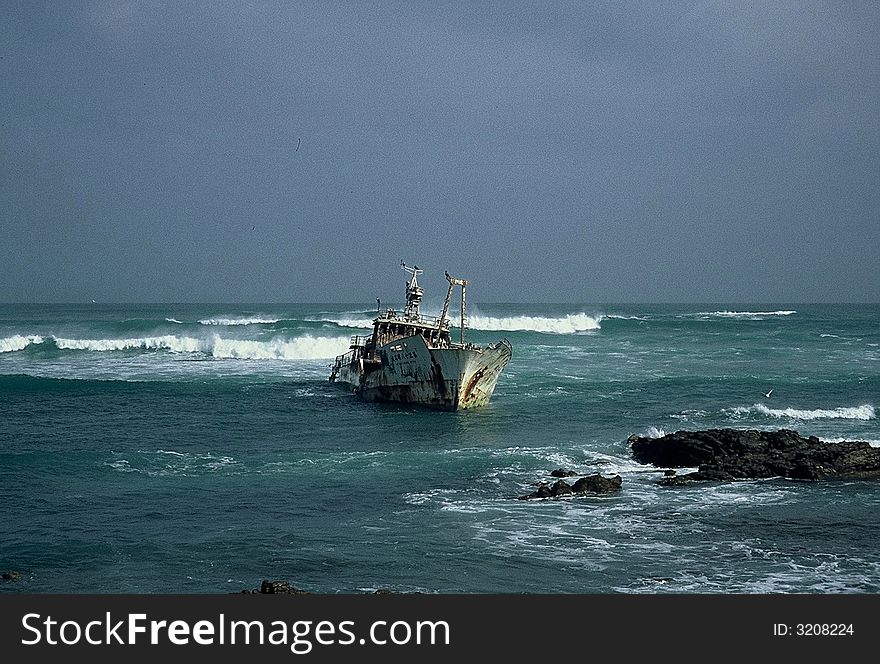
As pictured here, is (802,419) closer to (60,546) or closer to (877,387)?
(877,387)

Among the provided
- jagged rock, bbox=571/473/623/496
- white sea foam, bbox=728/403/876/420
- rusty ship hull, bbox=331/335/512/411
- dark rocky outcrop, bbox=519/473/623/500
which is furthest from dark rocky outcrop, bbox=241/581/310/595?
white sea foam, bbox=728/403/876/420

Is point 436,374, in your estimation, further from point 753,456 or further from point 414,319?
point 753,456

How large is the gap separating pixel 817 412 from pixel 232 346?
42578mm

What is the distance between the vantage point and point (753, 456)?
20.5 metres

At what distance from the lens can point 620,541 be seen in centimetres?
1475

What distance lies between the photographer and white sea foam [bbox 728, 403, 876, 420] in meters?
28.4

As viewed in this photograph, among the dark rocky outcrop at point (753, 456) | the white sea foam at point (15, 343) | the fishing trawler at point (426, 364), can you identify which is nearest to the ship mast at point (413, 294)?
the fishing trawler at point (426, 364)

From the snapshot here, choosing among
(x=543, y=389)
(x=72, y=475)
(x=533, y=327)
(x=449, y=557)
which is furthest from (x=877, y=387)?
(x=533, y=327)

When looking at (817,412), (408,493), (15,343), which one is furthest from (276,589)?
(15,343)

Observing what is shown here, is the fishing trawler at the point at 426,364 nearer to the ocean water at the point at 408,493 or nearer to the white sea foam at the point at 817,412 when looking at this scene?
the ocean water at the point at 408,493

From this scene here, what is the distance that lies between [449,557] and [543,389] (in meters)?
23.3

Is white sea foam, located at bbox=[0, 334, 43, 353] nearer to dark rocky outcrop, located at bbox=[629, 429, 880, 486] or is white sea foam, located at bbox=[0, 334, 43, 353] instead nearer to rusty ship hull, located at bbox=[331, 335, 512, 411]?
rusty ship hull, located at bbox=[331, 335, 512, 411]

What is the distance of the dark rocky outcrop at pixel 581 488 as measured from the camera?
17891mm

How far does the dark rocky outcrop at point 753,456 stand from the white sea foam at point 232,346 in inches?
1538
